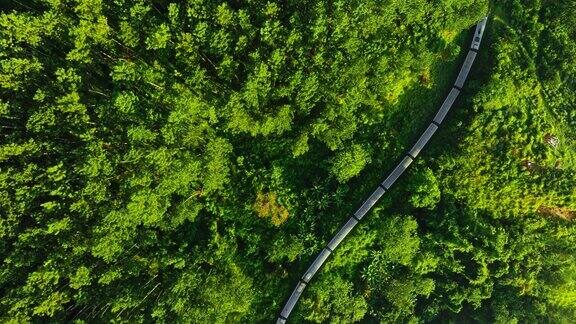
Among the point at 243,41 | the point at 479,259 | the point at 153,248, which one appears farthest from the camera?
the point at 479,259

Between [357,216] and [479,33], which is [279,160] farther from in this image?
[479,33]

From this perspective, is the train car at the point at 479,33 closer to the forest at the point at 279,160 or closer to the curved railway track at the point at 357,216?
the forest at the point at 279,160

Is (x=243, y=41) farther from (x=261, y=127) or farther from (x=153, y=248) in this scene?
(x=153, y=248)

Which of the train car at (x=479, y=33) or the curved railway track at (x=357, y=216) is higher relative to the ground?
the train car at (x=479, y=33)

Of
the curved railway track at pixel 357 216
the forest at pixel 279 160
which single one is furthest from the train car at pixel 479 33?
the curved railway track at pixel 357 216

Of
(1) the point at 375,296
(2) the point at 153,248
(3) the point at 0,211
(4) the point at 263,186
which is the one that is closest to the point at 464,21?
(4) the point at 263,186

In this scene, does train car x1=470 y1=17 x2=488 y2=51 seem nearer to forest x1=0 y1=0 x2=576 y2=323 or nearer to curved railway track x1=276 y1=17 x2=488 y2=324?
forest x1=0 y1=0 x2=576 y2=323

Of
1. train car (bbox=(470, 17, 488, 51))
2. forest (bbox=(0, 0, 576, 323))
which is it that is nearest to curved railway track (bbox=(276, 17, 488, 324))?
forest (bbox=(0, 0, 576, 323))

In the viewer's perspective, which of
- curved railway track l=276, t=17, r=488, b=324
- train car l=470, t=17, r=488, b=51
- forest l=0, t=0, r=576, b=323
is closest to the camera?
forest l=0, t=0, r=576, b=323

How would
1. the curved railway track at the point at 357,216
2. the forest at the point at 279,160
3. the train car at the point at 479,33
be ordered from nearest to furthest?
the forest at the point at 279,160 < the curved railway track at the point at 357,216 < the train car at the point at 479,33
